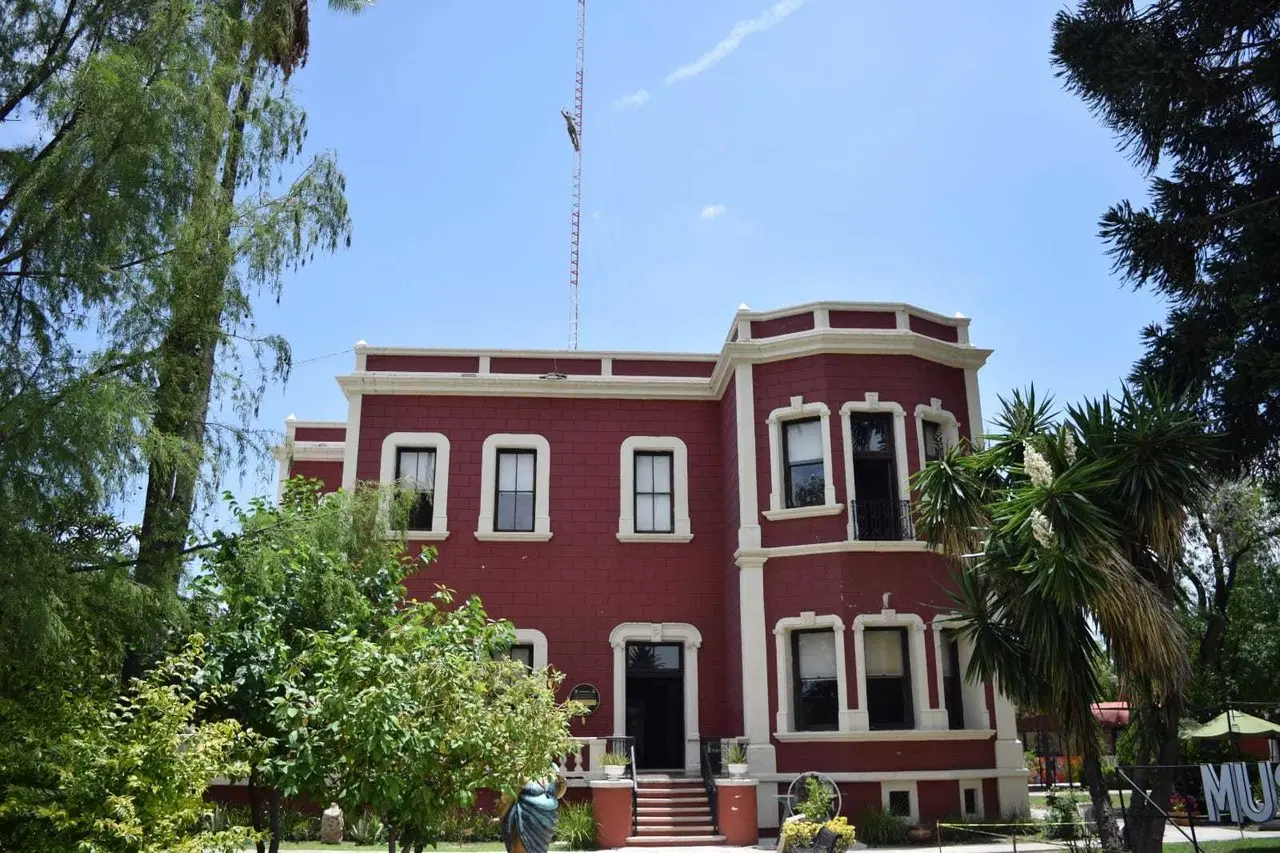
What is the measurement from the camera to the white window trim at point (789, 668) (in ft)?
53.3

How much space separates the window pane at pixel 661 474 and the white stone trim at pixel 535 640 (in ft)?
11.9

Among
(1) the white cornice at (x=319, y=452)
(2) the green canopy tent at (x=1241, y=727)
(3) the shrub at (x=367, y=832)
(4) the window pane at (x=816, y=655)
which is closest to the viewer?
(3) the shrub at (x=367, y=832)

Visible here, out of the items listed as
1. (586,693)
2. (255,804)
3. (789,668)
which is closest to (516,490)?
(586,693)

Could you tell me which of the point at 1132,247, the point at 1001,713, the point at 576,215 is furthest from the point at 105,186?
the point at 576,215

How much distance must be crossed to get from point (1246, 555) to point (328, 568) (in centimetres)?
2540

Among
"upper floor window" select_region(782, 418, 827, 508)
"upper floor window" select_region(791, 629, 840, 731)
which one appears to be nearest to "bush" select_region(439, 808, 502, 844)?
"upper floor window" select_region(791, 629, 840, 731)

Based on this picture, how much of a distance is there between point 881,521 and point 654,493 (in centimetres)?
473

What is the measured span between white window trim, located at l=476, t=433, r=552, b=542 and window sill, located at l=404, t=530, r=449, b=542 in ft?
2.19

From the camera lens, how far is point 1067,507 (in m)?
10.7

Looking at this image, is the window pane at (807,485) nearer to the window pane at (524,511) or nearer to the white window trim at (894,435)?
the white window trim at (894,435)

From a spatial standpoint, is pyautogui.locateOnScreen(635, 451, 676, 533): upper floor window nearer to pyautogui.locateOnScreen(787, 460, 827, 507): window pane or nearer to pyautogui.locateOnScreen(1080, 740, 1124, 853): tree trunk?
pyautogui.locateOnScreen(787, 460, 827, 507): window pane

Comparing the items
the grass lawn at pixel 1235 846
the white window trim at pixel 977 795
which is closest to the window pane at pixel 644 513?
the white window trim at pixel 977 795

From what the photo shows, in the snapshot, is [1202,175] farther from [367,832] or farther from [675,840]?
[367,832]

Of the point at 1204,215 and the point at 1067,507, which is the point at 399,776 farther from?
the point at 1204,215
